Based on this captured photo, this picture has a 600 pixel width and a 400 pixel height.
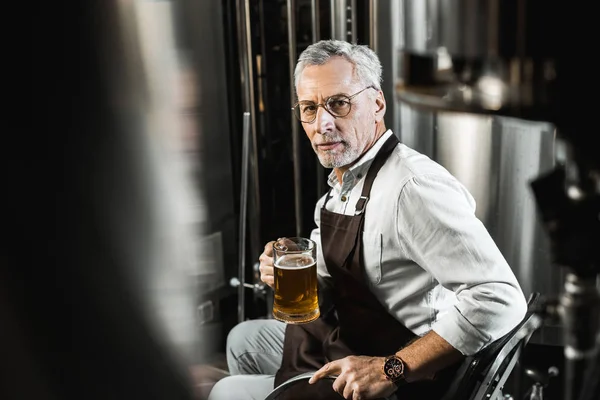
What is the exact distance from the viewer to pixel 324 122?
1934 millimetres

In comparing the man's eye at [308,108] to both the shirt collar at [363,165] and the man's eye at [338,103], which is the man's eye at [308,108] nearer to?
the man's eye at [338,103]

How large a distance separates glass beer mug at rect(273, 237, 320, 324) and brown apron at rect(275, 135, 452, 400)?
0.45ft

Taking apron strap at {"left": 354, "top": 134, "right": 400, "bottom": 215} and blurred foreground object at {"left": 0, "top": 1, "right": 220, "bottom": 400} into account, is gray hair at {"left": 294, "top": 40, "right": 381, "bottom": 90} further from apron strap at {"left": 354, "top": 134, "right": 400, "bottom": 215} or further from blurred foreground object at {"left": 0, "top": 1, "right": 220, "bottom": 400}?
blurred foreground object at {"left": 0, "top": 1, "right": 220, "bottom": 400}

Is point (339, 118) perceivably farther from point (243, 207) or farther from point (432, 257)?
point (243, 207)

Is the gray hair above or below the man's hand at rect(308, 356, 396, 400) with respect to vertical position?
above

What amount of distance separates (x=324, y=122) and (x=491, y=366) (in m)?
0.81

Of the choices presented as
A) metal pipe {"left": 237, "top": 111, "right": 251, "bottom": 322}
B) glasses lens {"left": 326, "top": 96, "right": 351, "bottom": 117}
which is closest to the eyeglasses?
glasses lens {"left": 326, "top": 96, "right": 351, "bottom": 117}

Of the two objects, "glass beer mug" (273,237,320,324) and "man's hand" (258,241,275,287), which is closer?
"glass beer mug" (273,237,320,324)

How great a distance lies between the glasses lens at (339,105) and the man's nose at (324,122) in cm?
2

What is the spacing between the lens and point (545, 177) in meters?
0.79

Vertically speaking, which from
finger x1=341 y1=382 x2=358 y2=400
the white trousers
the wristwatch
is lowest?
the white trousers

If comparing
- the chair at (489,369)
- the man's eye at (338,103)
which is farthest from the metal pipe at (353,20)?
the chair at (489,369)

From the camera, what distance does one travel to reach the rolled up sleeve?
5.24 ft

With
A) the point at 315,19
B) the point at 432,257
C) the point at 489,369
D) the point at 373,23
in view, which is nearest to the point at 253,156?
the point at 315,19
